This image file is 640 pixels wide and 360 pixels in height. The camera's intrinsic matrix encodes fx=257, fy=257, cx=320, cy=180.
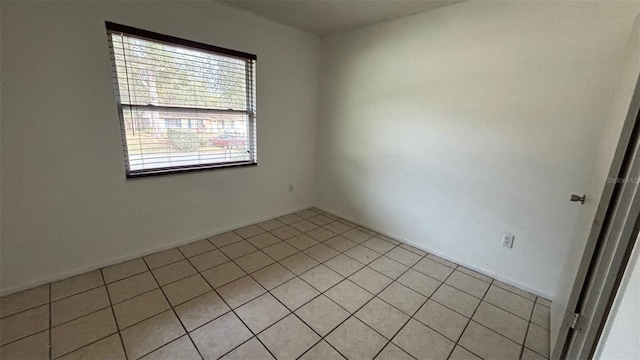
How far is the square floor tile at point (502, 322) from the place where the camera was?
1.64 metres

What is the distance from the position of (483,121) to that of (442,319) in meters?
1.56

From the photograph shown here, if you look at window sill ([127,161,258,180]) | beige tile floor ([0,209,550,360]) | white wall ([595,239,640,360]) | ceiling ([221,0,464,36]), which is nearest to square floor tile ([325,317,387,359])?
beige tile floor ([0,209,550,360])

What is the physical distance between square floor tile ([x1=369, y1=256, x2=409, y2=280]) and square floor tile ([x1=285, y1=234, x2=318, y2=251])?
66 cm

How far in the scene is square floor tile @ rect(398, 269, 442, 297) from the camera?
2.03 metres

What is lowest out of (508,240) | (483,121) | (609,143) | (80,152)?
(508,240)

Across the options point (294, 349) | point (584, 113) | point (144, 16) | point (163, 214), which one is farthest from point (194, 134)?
point (584, 113)

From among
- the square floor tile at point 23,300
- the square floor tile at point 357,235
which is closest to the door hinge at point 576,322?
the square floor tile at point 357,235

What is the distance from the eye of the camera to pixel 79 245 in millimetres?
1992

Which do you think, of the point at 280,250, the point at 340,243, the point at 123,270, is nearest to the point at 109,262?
the point at 123,270

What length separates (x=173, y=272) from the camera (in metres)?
2.11

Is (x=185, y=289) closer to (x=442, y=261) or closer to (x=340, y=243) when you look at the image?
(x=340, y=243)

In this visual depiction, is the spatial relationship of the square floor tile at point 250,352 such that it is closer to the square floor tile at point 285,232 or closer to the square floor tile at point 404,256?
the square floor tile at point 285,232

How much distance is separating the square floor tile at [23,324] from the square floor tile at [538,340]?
291cm

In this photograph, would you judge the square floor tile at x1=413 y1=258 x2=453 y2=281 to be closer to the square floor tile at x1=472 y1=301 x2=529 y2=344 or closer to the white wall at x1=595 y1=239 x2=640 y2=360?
the square floor tile at x1=472 y1=301 x2=529 y2=344
